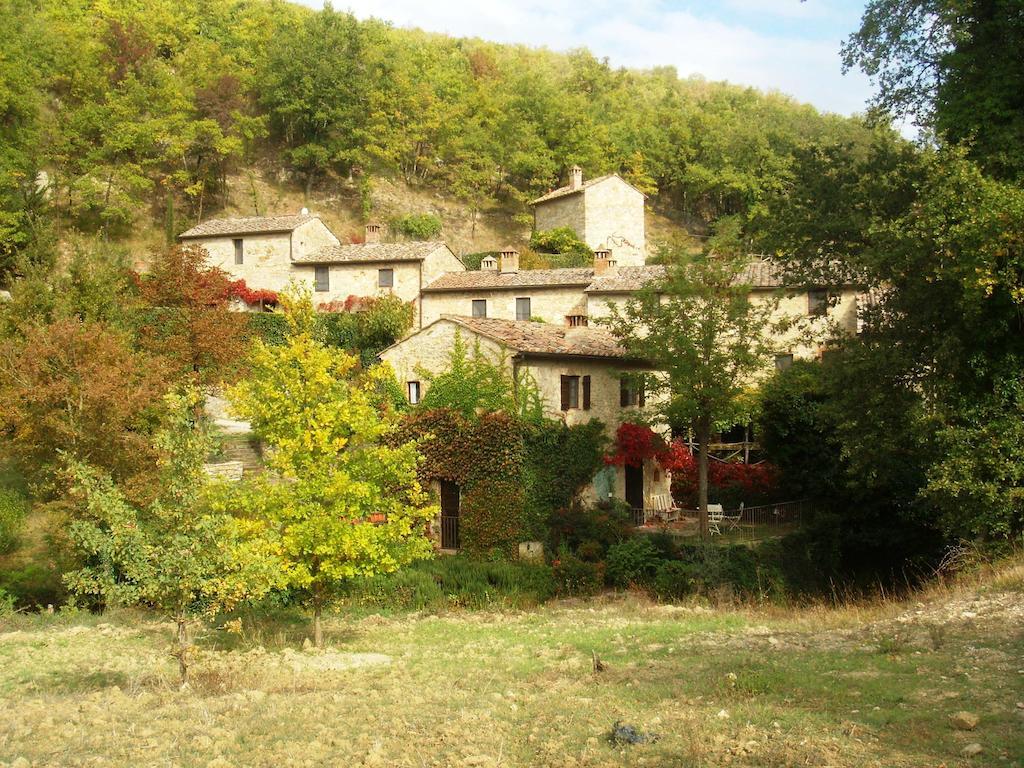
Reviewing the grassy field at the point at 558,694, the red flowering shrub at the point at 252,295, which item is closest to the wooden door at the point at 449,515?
the grassy field at the point at 558,694

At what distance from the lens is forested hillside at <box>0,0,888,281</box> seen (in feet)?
164

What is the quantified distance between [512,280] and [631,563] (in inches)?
817

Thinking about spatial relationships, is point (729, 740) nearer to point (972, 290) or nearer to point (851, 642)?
point (851, 642)

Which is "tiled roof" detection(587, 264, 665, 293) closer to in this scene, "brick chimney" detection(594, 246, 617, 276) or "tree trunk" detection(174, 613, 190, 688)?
"brick chimney" detection(594, 246, 617, 276)

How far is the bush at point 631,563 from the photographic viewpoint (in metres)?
24.3

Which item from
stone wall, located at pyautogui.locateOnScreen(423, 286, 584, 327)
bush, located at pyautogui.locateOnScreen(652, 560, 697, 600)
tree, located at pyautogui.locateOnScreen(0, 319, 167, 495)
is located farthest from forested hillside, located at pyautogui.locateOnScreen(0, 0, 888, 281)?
bush, located at pyautogui.locateOnScreen(652, 560, 697, 600)

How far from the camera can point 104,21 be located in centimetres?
5966

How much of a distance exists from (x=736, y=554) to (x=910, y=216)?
402 inches

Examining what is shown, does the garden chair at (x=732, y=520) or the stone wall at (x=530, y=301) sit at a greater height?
the stone wall at (x=530, y=301)

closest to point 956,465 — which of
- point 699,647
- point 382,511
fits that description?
point 699,647

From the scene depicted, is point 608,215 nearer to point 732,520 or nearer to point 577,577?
point 732,520

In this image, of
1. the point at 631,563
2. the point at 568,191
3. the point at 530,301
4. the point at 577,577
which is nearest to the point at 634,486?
the point at 631,563

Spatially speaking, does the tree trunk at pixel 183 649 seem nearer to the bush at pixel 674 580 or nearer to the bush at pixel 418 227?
the bush at pixel 674 580

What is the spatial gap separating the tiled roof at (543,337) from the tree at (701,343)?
1795mm
